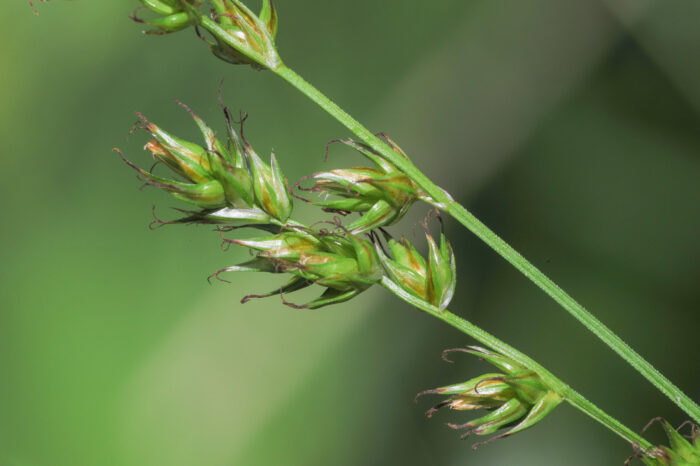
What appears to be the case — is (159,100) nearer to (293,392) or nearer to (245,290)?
(245,290)

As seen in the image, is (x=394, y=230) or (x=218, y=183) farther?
(x=394, y=230)

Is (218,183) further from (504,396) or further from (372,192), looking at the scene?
(504,396)

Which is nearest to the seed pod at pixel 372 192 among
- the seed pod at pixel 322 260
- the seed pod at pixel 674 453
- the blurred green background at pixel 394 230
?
the seed pod at pixel 322 260

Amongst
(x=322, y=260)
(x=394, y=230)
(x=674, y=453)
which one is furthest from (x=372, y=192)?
(x=394, y=230)

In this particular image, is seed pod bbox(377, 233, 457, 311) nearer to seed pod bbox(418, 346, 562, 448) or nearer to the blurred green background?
seed pod bbox(418, 346, 562, 448)

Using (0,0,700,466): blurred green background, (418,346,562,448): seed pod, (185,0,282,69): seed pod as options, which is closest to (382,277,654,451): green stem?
(418,346,562,448): seed pod

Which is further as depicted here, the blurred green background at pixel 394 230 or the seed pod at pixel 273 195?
the blurred green background at pixel 394 230

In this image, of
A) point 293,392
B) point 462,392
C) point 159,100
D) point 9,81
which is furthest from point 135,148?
point 462,392

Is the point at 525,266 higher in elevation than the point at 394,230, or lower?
higher

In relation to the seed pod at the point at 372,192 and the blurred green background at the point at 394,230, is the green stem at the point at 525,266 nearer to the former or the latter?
the seed pod at the point at 372,192

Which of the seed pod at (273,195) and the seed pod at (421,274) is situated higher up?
the seed pod at (421,274)
